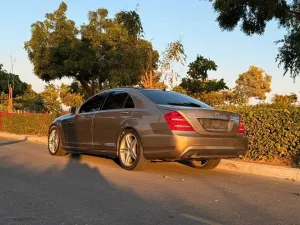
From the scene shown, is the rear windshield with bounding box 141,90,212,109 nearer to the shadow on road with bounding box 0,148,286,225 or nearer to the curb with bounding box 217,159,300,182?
the curb with bounding box 217,159,300,182

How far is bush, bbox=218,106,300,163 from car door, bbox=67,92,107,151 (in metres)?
3.22

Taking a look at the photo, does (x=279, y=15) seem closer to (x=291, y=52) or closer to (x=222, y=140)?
(x=291, y=52)

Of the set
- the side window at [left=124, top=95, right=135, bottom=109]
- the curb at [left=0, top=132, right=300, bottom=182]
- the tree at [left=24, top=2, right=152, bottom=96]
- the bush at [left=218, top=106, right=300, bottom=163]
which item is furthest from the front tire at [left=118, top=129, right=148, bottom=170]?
the tree at [left=24, top=2, right=152, bottom=96]

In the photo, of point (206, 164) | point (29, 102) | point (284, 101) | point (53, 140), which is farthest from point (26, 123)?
point (29, 102)

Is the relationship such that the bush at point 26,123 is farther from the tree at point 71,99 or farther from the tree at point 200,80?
the tree at point 71,99

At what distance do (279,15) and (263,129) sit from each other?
5.75m

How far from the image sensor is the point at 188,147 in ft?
22.6

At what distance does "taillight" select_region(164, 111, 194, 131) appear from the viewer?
6.94 metres

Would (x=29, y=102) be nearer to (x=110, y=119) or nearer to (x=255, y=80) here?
(x=110, y=119)

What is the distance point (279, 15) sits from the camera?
43.1 ft

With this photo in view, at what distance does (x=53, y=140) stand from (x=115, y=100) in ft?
8.83

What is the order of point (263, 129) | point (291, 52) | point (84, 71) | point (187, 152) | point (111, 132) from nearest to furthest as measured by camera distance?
A: point (187, 152) → point (111, 132) → point (263, 129) → point (291, 52) → point (84, 71)

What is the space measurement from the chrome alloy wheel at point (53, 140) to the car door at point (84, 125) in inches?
27.8

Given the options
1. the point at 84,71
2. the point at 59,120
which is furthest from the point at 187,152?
the point at 84,71
